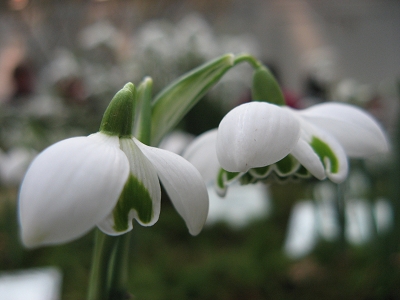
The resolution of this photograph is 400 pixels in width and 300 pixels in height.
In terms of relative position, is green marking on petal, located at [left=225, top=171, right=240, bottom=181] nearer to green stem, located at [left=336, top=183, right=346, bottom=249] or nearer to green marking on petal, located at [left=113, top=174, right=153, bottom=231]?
green marking on petal, located at [left=113, top=174, right=153, bottom=231]

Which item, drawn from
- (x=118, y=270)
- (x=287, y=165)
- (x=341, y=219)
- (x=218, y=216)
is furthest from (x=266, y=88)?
(x=218, y=216)

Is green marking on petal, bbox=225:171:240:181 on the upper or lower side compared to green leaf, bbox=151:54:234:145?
lower

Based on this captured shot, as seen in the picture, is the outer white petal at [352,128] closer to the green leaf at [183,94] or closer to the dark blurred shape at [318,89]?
the green leaf at [183,94]

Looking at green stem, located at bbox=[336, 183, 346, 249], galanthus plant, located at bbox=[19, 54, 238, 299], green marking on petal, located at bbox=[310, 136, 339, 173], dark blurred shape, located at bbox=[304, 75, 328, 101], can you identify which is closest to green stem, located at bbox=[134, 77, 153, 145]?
galanthus plant, located at bbox=[19, 54, 238, 299]

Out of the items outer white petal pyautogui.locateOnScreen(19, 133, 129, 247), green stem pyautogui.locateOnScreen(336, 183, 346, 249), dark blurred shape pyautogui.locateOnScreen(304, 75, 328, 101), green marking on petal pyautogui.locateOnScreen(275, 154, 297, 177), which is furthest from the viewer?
dark blurred shape pyautogui.locateOnScreen(304, 75, 328, 101)

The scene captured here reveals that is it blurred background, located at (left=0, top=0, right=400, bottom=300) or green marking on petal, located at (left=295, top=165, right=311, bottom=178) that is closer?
green marking on petal, located at (left=295, top=165, right=311, bottom=178)

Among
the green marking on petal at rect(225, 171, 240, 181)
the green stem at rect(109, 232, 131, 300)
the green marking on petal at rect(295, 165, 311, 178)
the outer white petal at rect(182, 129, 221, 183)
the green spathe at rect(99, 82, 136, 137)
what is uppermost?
the green spathe at rect(99, 82, 136, 137)

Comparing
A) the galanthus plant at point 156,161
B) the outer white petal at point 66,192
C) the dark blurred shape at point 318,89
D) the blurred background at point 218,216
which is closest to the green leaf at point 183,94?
the galanthus plant at point 156,161

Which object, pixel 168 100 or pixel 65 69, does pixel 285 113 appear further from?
pixel 65 69
